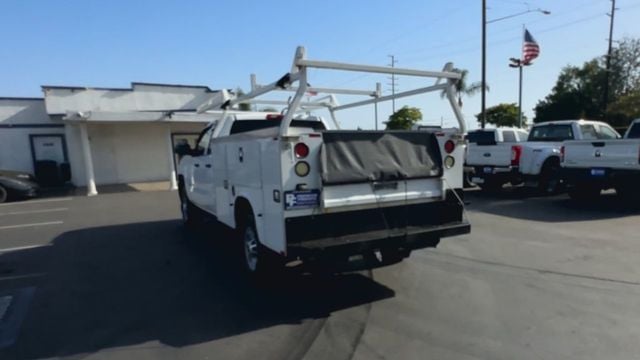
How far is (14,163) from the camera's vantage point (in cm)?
1756

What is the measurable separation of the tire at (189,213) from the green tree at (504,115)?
53.8 metres

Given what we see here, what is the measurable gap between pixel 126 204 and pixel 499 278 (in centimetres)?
1153

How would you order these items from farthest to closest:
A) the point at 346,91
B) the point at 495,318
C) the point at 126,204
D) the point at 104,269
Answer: the point at 126,204, the point at 346,91, the point at 104,269, the point at 495,318

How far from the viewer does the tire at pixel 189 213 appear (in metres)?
8.34

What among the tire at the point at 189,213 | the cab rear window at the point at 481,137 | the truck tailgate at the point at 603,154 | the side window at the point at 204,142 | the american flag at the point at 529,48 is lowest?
the tire at the point at 189,213

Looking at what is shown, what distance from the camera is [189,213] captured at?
8492 millimetres

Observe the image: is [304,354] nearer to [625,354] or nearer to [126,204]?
[625,354]

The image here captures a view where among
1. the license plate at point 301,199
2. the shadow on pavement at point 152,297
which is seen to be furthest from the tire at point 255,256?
the license plate at point 301,199

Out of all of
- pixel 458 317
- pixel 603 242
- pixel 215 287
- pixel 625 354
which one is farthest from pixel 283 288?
pixel 603 242

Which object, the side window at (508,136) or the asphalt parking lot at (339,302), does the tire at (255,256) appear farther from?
the side window at (508,136)

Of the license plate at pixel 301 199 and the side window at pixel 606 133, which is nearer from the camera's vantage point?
the license plate at pixel 301 199

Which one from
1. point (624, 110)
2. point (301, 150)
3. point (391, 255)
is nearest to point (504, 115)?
point (624, 110)

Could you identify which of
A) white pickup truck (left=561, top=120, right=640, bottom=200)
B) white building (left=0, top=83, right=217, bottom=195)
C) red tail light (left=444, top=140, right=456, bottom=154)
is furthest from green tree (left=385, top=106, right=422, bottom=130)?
red tail light (left=444, top=140, right=456, bottom=154)

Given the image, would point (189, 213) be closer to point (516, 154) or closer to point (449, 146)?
point (449, 146)
